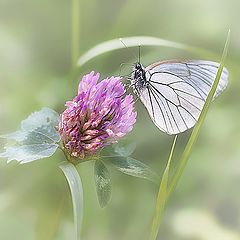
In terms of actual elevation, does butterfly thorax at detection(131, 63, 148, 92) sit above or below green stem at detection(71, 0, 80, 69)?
below

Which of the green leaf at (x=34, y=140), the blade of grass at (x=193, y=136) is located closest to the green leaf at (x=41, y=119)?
the green leaf at (x=34, y=140)

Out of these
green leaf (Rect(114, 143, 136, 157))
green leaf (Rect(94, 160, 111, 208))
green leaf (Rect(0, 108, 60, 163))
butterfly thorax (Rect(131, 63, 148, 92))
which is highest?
butterfly thorax (Rect(131, 63, 148, 92))

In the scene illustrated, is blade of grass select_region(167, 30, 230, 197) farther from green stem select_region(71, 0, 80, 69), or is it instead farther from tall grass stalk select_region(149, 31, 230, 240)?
green stem select_region(71, 0, 80, 69)

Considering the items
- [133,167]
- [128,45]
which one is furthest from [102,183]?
[128,45]

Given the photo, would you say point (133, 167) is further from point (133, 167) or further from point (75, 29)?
point (75, 29)

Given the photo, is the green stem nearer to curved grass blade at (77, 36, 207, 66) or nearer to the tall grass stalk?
curved grass blade at (77, 36, 207, 66)

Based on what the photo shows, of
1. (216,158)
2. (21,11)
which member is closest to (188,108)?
(216,158)

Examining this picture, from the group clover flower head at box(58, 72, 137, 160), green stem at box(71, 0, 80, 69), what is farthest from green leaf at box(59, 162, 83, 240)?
green stem at box(71, 0, 80, 69)
